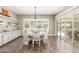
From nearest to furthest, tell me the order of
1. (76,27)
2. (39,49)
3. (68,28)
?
(39,49) → (76,27) → (68,28)

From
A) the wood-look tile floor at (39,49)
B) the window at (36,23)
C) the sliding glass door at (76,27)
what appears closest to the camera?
the wood-look tile floor at (39,49)

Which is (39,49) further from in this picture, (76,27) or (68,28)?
(68,28)

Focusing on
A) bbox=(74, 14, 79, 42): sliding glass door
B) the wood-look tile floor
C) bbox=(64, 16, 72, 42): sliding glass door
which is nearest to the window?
bbox=(64, 16, 72, 42): sliding glass door

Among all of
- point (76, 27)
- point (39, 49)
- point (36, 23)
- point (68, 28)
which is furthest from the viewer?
point (36, 23)

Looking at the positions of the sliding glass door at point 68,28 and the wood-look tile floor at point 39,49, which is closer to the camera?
the wood-look tile floor at point 39,49

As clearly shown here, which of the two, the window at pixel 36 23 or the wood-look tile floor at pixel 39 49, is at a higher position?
the window at pixel 36 23

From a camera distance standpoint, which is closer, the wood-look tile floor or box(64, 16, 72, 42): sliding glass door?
the wood-look tile floor

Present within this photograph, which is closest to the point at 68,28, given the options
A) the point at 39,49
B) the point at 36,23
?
the point at 39,49

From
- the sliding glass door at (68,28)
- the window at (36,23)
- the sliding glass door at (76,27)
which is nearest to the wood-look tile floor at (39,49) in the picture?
the sliding glass door at (76,27)

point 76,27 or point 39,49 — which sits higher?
point 76,27

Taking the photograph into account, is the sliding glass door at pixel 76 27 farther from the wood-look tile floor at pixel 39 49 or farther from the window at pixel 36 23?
the window at pixel 36 23

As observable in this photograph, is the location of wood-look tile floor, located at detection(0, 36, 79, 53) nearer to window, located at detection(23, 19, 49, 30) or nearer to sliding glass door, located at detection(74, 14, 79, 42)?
sliding glass door, located at detection(74, 14, 79, 42)

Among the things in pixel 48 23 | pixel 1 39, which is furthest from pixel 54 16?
pixel 1 39
